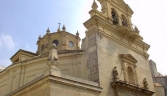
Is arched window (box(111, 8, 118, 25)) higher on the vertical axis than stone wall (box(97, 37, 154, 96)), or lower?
higher

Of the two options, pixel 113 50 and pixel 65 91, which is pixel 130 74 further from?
pixel 65 91

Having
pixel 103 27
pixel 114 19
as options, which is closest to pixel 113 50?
pixel 103 27

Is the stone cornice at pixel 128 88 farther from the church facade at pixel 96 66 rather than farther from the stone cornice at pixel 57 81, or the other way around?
the stone cornice at pixel 57 81

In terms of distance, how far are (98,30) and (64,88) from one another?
589 centimetres

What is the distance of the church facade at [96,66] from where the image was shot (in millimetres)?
11844

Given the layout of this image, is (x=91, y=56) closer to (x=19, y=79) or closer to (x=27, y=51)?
(x=19, y=79)

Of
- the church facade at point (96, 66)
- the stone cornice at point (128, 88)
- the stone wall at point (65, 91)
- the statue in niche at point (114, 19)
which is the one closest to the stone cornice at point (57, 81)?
the church facade at point (96, 66)

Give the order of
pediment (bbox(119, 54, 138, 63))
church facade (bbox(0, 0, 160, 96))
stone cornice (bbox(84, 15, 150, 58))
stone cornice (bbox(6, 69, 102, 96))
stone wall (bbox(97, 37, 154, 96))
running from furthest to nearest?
pediment (bbox(119, 54, 138, 63))
stone cornice (bbox(84, 15, 150, 58))
stone wall (bbox(97, 37, 154, 96))
church facade (bbox(0, 0, 160, 96))
stone cornice (bbox(6, 69, 102, 96))

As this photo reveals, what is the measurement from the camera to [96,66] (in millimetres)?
14625

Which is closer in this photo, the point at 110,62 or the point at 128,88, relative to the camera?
the point at 128,88

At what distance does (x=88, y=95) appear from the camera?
12750 mm

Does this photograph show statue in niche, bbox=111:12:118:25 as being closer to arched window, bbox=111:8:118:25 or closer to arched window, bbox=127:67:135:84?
arched window, bbox=111:8:118:25

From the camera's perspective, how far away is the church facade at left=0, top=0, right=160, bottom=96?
11.8 metres

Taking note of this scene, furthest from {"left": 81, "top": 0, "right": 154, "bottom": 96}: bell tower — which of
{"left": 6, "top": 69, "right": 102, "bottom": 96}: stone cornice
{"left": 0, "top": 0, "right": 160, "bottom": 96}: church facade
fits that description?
{"left": 6, "top": 69, "right": 102, "bottom": 96}: stone cornice
